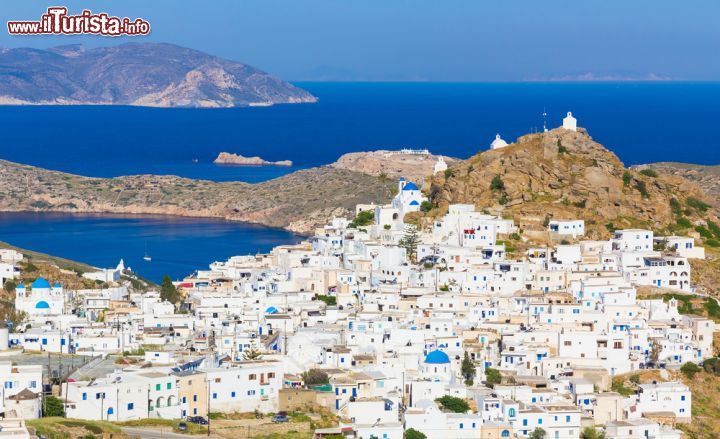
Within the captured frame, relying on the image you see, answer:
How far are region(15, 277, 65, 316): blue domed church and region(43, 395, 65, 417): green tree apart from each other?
1229 cm

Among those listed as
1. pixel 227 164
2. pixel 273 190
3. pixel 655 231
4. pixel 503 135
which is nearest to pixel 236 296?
pixel 655 231

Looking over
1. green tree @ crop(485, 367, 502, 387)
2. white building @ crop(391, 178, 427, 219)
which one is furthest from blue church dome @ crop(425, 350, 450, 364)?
white building @ crop(391, 178, 427, 219)

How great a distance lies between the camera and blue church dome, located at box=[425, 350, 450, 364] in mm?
40219

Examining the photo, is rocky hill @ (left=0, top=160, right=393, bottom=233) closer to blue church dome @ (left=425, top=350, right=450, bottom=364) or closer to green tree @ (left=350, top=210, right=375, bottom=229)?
green tree @ (left=350, top=210, right=375, bottom=229)

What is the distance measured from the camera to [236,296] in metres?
48.1

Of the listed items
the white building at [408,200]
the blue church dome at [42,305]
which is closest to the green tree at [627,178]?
the white building at [408,200]

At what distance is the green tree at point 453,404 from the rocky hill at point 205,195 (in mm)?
52883

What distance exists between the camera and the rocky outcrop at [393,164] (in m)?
108

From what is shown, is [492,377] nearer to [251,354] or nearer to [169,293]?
[251,354]

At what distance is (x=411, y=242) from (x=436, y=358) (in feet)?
44.8

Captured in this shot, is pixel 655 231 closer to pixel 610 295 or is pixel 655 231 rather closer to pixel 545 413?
pixel 610 295

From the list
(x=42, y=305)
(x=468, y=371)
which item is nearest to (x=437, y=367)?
(x=468, y=371)

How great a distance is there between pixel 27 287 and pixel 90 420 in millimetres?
18299

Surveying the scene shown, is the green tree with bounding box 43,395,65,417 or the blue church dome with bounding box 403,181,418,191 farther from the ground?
the blue church dome with bounding box 403,181,418,191
